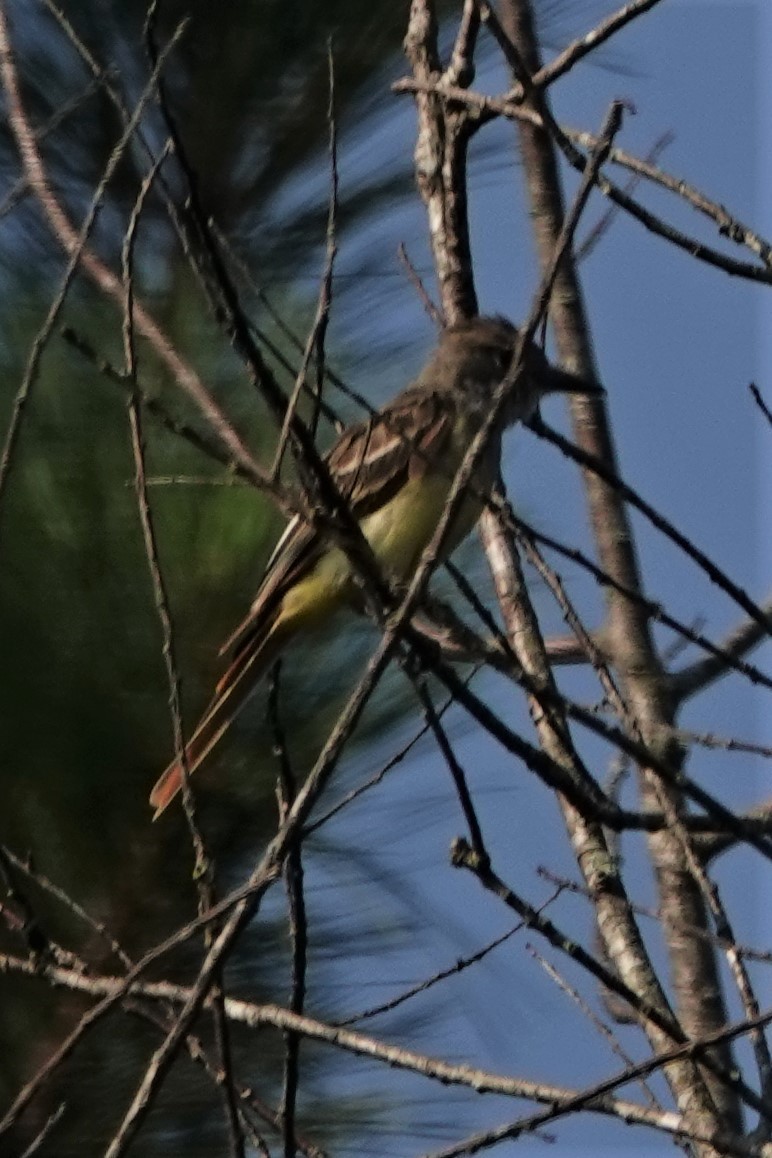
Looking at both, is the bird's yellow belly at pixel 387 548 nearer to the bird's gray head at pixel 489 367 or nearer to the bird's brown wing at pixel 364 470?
the bird's brown wing at pixel 364 470

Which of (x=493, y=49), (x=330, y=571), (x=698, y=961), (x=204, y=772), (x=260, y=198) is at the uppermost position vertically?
(x=493, y=49)

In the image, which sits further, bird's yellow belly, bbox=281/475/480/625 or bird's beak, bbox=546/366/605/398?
bird's yellow belly, bbox=281/475/480/625

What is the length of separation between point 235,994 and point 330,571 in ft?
2.32

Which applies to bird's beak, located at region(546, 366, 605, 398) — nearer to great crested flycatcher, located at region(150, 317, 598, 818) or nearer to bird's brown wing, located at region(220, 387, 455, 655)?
great crested flycatcher, located at region(150, 317, 598, 818)

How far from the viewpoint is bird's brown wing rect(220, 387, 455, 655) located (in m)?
3.14

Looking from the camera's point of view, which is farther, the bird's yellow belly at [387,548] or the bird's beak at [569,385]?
the bird's yellow belly at [387,548]

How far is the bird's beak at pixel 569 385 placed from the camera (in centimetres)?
312

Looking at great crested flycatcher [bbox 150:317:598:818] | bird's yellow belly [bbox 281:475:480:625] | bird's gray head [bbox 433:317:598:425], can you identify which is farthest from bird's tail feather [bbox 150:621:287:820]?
bird's gray head [bbox 433:317:598:425]

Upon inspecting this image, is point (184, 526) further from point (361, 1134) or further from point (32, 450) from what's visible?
point (361, 1134)

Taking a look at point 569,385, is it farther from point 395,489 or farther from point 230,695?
point 230,695

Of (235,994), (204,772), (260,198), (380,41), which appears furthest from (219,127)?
(235,994)

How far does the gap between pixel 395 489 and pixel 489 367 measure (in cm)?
40

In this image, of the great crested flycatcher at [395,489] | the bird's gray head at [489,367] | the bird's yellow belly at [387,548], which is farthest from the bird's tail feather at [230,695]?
the bird's gray head at [489,367]

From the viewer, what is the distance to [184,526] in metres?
3.29
